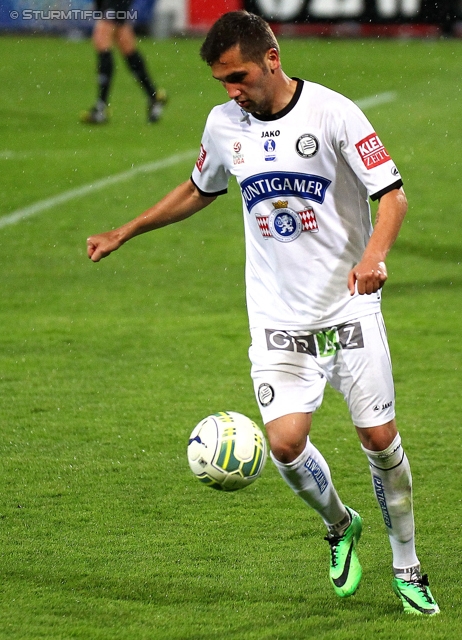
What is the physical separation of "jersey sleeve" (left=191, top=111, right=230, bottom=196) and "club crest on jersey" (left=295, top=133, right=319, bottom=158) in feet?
1.33

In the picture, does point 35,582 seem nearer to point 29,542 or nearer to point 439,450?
point 29,542

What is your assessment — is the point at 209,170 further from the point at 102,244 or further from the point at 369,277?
the point at 369,277

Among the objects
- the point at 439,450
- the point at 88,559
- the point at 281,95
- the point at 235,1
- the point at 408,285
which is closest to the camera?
the point at 281,95

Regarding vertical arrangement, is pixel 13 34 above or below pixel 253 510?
below

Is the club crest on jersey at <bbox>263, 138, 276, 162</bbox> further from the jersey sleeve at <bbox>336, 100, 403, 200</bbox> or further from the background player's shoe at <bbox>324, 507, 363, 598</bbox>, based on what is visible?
the background player's shoe at <bbox>324, 507, 363, 598</bbox>

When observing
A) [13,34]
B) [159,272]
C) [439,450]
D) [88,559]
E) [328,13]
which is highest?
[88,559]

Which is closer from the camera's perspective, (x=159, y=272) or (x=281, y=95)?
(x=281, y=95)

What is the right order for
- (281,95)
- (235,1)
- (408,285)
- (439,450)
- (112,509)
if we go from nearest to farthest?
(281,95) < (112,509) < (439,450) < (408,285) < (235,1)

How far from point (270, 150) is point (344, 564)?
5.09ft

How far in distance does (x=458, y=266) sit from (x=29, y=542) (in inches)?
269

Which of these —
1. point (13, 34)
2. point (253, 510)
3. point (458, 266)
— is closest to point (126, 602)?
point (253, 510)

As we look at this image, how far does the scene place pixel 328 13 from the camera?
2455 cm

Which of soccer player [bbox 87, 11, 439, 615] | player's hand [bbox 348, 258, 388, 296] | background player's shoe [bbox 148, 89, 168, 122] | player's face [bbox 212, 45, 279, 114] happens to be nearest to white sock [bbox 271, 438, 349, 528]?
soccer player [bbox 87, 11, 439, 615]

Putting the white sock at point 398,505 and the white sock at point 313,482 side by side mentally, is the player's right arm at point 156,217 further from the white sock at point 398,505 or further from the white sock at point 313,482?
the white sock at point 398,505
